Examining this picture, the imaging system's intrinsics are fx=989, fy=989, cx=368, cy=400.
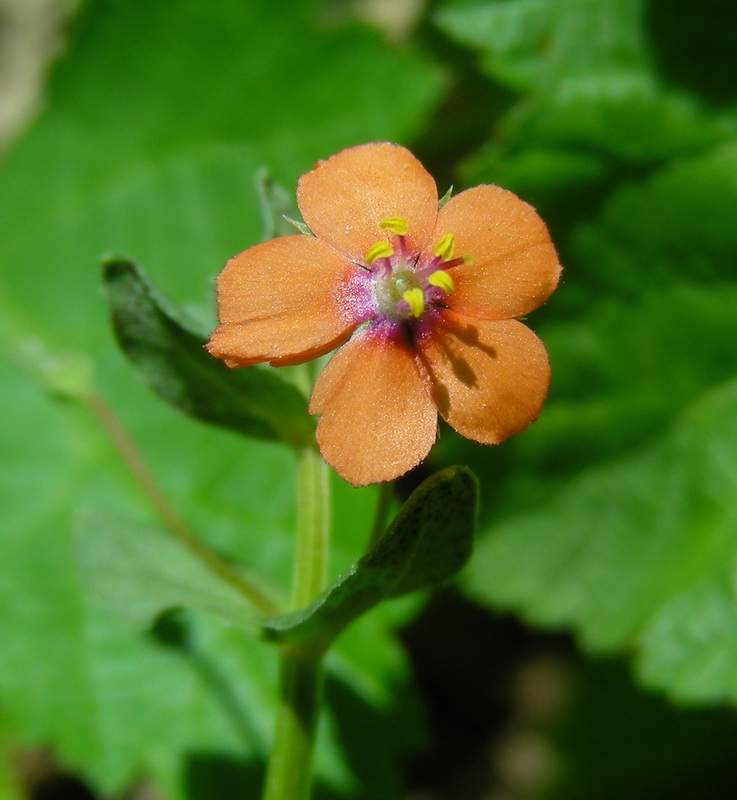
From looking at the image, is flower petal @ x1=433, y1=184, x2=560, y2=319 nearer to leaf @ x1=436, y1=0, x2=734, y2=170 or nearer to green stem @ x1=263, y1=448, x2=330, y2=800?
green stem @ x1=263, y1=448, x2=330, y2=800

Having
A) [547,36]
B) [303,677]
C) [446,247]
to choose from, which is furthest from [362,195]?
[547,36]

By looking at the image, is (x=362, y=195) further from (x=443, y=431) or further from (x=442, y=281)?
(x=443, y=431)

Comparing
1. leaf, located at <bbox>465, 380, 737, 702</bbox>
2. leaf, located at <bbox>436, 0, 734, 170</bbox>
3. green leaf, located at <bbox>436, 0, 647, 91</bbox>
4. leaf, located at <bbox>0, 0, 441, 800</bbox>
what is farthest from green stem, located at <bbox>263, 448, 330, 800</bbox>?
green leaf, located at <bbox>436, 0, 647, 91</bbox>

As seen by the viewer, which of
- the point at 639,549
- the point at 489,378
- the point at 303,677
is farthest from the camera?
the point at 639,549

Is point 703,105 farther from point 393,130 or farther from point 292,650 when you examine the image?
point 292,650

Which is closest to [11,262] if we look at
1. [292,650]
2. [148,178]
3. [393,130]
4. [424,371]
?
[148,178]

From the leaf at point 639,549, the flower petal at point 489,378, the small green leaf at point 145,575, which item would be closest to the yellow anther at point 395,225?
the flower petal at point 489,378
